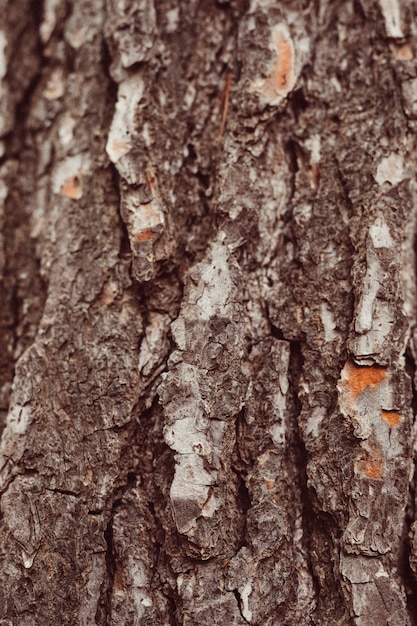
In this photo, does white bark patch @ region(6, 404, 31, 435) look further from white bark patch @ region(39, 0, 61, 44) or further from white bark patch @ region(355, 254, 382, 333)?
white bark patch @ region(39, 0, 61, 44)

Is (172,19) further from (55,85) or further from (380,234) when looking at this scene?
(380,234)

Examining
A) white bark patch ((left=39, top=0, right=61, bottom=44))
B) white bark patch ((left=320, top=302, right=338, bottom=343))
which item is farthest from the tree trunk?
white bark patch ((left=39, top=0, right=61, bottom=44))

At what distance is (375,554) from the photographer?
106 cm

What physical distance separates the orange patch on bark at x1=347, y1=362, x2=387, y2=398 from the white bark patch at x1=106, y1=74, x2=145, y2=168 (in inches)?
25.5

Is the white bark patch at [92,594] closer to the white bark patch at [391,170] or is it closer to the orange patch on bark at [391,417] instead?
the orange patch on bark at [391,417]

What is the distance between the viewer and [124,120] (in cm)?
128

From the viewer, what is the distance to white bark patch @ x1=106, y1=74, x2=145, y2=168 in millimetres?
1263

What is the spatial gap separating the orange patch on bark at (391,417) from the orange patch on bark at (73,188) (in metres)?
0.84

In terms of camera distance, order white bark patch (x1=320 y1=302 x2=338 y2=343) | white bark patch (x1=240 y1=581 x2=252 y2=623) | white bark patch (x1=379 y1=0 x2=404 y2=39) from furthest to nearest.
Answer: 1. white bark patch (x1=379 y1=0 x2=404 y2=39)
2. white bark patch (x1=320 y1=302 x2=338 y2=343)
3. white bark patch (x1=240 y1=581 x2=252 y2=623)


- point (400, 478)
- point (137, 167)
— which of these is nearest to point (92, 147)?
point (137, 167)

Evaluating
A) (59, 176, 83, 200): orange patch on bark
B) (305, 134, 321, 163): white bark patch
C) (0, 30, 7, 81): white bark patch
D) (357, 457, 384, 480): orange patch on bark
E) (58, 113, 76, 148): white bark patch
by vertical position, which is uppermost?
(0, 30, 7, 81): white bark patch

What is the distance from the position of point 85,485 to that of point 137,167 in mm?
690

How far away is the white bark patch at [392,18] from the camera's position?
4.19ft

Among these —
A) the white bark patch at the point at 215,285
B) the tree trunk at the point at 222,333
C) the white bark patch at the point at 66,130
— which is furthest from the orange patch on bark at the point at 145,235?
the white bark patch at the point at 66,130
